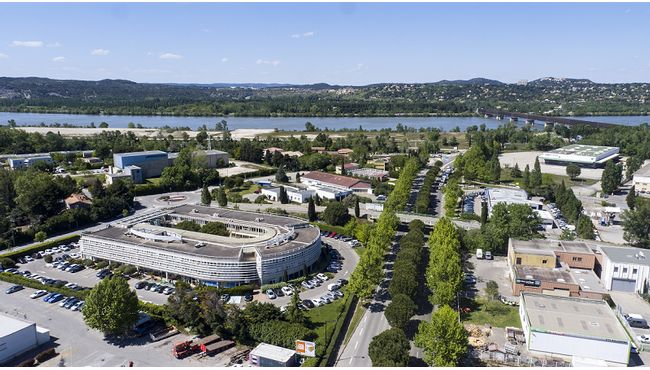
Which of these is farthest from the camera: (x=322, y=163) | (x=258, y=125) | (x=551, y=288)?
(x=258, y=125)

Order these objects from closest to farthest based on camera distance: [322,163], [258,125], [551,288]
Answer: [551,288] < [322,163] < [258,125]

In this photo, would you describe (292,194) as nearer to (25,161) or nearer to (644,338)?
(644,338)

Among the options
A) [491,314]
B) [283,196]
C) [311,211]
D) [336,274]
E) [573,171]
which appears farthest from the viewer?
[573,171]

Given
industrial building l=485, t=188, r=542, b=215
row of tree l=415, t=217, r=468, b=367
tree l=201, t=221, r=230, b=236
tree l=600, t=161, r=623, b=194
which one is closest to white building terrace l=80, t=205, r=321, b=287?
tree l=201, t=221, r=230, b=236

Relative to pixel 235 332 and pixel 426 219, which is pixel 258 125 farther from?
pixel 235 332

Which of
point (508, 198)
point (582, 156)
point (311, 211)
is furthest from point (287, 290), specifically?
point (582, 156)

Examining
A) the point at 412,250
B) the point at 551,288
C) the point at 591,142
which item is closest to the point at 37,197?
the point at 412,250

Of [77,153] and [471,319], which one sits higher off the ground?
[77,153]
